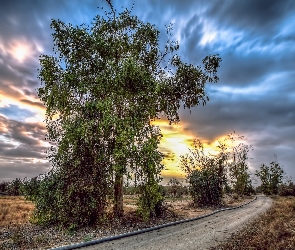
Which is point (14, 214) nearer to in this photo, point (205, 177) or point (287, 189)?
point (205, 177)

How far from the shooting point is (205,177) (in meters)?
32.4

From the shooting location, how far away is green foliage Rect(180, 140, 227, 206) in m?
32.0

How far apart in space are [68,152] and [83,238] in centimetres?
524

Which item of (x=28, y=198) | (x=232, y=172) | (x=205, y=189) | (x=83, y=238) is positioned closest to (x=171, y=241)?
(x=83, y=238)

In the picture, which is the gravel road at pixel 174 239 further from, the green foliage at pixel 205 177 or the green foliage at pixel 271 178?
the green foliage at pixel 271 178

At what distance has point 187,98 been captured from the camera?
2114 cm

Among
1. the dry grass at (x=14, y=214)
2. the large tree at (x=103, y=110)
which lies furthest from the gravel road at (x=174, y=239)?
the dry grass at (x=14, y=214)

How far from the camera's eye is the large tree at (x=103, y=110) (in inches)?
635

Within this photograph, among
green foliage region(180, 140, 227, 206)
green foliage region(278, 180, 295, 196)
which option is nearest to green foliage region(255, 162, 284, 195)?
green foliage region(278, 180, 295, 196)

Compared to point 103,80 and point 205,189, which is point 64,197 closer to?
point 103,80

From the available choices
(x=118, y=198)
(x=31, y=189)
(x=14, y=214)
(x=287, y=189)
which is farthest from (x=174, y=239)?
(x=287, y=189)

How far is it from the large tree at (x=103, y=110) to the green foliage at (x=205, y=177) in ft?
49.4

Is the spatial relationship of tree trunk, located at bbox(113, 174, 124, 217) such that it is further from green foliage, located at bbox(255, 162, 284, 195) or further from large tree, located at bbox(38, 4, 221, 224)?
green foliage, located at bbox(255, 162, 284, 195)

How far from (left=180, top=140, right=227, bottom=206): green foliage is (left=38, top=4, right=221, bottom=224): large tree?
15.1 m
